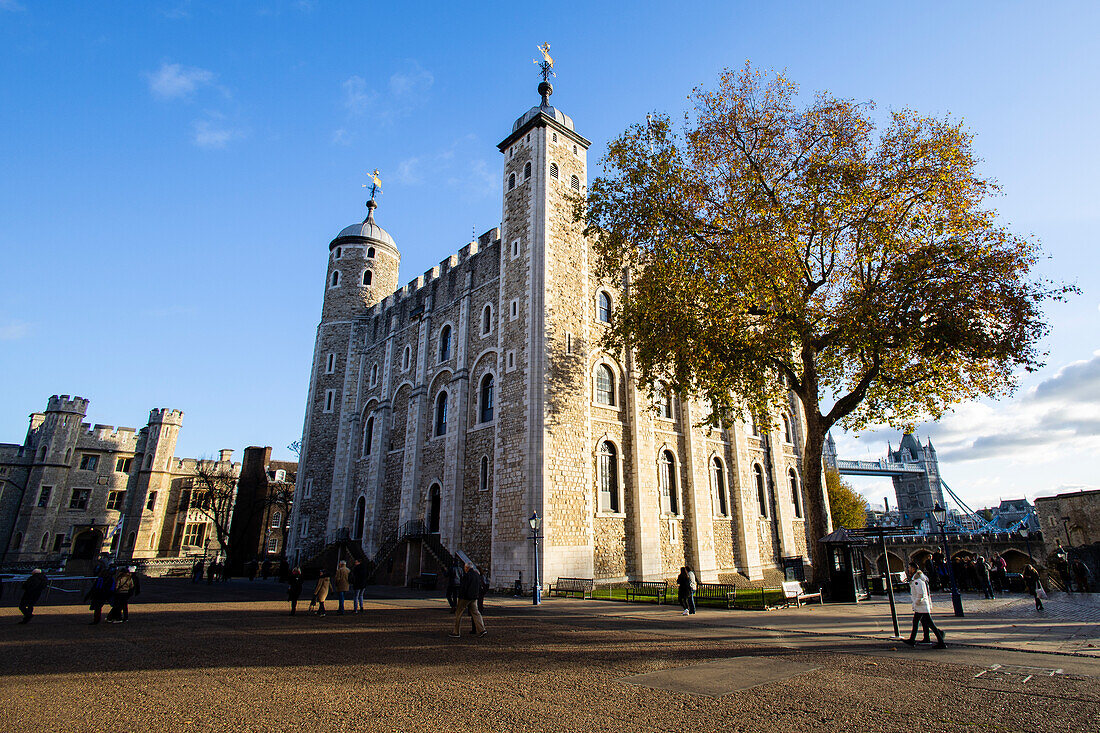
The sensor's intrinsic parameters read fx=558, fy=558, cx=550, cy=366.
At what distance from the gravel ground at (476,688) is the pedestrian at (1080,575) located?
1588 centimetres

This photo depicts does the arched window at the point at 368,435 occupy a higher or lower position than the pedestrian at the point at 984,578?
higher

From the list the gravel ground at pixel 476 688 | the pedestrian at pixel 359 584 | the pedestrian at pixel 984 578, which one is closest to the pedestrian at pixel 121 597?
the gravel ground at pixel 476 688

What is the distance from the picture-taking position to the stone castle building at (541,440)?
70.6 feet

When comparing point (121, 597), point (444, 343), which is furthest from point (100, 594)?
point (444, 343)

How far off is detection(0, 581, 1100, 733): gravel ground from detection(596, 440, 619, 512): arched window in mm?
11623

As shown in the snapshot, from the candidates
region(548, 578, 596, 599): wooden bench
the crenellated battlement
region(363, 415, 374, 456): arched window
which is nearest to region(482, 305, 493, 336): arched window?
region(548, 578, 596, 599): wooden bench

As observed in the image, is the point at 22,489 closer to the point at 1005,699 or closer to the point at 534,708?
the point at 534,708

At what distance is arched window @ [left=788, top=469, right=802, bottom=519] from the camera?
106 feet

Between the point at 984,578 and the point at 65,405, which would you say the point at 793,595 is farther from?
the point at 65,405

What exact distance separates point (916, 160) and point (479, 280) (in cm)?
1834

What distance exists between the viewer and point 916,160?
16.3 m

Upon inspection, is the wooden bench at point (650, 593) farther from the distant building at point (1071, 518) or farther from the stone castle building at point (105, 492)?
the stone castle building at point (105, 492)

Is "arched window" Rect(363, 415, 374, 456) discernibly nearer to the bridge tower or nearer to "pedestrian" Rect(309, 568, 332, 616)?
"pedestrian" Rect(309, 568, 332, 616)

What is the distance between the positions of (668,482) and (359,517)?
18194 millimetres
